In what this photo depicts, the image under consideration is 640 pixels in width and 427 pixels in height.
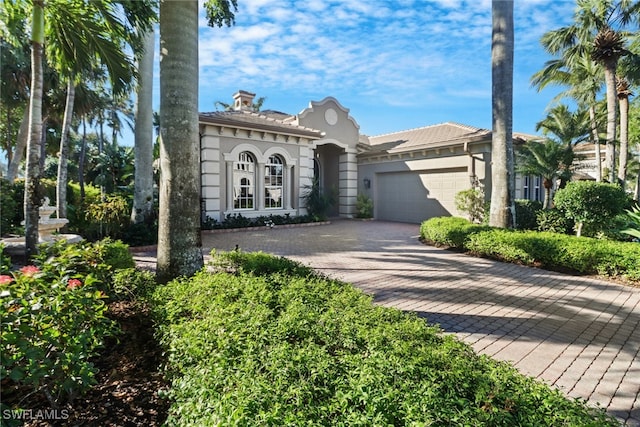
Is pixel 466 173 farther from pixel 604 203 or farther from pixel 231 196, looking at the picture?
pixel 231 196

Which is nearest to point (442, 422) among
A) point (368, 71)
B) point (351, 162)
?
point (368, 71)

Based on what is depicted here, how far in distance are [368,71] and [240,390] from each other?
41.0ft

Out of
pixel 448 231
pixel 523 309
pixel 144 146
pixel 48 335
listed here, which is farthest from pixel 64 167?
pixel 523 309

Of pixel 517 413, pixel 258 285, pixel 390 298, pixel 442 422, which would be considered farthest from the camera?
pixel 390 298

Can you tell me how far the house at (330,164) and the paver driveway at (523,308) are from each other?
18.8 feet

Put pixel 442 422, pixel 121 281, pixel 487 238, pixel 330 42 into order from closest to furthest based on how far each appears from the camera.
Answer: pixel 442 422, pixel 121 281, pixel 487 238, pixel 330 42

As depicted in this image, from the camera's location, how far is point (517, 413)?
2.03 metres

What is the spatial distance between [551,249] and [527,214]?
15.6 feet

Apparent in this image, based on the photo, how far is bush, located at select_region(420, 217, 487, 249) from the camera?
32.4ft

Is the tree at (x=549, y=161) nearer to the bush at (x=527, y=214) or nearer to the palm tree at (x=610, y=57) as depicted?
the bush at (x=527, y=214)

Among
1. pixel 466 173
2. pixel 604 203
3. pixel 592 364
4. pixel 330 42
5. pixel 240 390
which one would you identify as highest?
pixel 330 42

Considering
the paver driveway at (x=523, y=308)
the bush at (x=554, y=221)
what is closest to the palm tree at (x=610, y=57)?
the bush at (x=554, y=221)

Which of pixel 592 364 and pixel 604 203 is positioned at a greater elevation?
pixel 604 203

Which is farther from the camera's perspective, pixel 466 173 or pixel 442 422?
pixel 466 173
